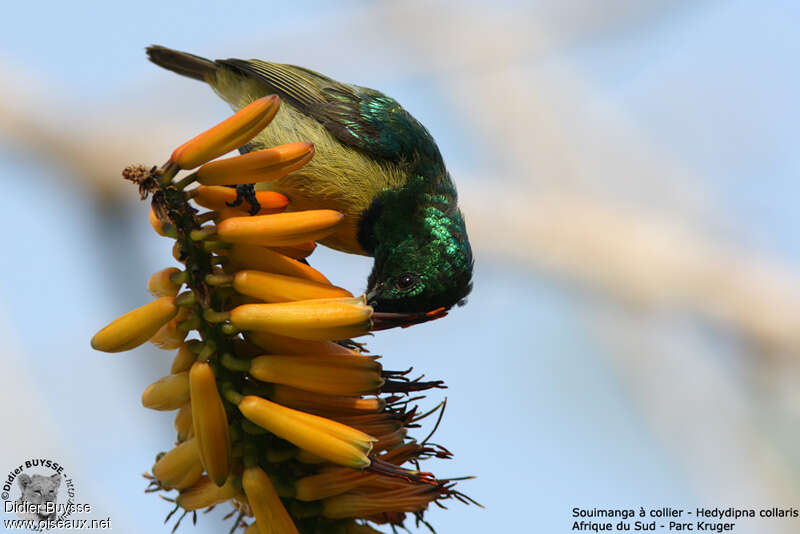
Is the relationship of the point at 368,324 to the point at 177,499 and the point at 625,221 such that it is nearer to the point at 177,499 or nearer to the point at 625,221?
the point at 177,499

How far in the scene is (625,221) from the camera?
768 cm

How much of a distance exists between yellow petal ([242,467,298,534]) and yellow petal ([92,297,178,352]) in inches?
18.4

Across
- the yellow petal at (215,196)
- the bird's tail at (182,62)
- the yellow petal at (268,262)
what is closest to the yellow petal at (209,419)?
the yellow petal at (268,262)

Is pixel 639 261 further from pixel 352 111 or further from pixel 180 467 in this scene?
pixel 180 467

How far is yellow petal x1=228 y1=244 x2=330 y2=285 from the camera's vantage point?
2637mm

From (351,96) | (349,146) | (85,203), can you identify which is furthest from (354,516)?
(85,203)

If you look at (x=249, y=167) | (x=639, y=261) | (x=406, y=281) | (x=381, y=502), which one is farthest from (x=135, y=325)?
(x=639, y=261)

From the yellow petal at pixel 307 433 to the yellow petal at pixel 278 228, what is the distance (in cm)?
43

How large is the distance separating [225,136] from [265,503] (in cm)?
98

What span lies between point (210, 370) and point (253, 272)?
0.30 metres

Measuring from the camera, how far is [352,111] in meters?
5.07

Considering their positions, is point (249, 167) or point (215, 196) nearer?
point (249, 167)

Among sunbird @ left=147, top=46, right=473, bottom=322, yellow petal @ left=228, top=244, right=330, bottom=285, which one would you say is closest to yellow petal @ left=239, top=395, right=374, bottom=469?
yellow petal @ left=228, top=244, right=330, bottom=285

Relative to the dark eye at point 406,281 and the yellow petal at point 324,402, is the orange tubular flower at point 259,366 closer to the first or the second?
the yellow petal at point 324,402
